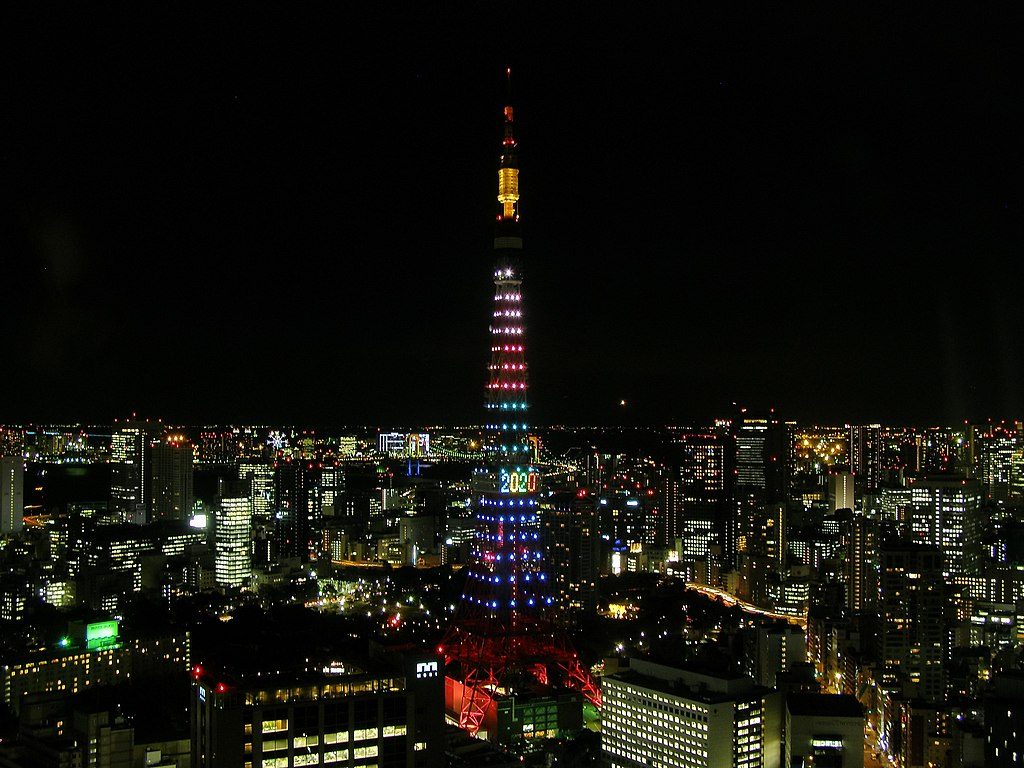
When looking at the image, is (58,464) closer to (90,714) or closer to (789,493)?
(789,493)

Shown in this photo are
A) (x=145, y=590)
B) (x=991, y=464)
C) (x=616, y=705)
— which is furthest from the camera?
(x=991, y=464)

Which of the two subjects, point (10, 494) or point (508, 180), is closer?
point (508, 180)

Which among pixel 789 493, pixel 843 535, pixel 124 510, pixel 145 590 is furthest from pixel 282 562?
pixel 789 493

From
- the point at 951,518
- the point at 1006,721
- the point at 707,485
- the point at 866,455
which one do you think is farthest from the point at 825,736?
the point at 866,455

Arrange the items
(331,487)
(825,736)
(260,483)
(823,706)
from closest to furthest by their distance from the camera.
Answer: (825,736)
(823,706)
(260,483)
(331,487)

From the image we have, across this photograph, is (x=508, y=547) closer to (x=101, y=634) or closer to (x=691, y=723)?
(x=691, y=723)

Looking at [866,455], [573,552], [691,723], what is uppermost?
[866,455]

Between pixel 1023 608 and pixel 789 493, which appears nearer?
pixel 1023 608

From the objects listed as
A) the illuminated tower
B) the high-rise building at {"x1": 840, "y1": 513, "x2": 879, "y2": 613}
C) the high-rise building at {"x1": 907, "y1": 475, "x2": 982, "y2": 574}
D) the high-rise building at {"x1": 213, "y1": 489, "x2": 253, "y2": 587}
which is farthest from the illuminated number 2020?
the high-rise building at {"x1": 213, "y1": 489, "x2": 253, "y2": 587}
